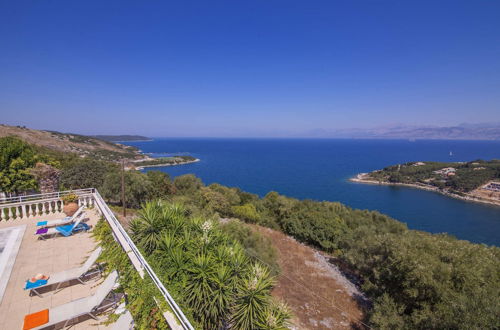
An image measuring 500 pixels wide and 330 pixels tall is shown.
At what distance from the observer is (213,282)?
5004 millimetres

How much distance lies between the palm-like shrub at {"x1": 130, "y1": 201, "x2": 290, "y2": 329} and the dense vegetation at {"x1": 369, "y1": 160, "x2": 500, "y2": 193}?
3548 inches

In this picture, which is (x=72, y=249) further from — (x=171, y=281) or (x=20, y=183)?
(x=20, y=183)

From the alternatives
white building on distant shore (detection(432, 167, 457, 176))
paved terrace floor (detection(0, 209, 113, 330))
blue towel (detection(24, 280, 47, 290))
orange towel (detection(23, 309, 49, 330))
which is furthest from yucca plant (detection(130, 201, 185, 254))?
white building on distant shore (detection(432, 167, 457, 176))

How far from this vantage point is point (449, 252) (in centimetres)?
848

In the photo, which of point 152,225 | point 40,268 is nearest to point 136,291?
point 152,225

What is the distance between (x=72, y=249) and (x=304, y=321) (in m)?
8.25

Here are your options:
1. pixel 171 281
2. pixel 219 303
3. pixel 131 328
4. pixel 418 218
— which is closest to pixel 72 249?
pixel 171 281

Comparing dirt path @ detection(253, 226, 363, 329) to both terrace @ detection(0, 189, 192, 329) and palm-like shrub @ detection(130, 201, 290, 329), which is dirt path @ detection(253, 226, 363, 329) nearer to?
palm-like shrub @ detection(130, 201, 290, 329)

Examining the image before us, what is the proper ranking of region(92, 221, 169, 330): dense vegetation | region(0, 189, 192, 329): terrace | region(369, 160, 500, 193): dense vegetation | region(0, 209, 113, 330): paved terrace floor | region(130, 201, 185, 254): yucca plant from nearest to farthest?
1. region(92, 221, 169, 330): dense vegetation
2. region(0, 189, 192, 329): terrace
3. region(0, 209, 113, 330): paved terrace floor
4. region(130, 201, 185, 254): yucca plant
5. region(369, 160, 500, 193): dense vegetation

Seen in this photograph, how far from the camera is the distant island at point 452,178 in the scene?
65625mm

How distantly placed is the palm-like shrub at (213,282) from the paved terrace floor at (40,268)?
149cm

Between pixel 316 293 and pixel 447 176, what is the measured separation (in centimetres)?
9436

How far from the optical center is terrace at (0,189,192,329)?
4.09 metres

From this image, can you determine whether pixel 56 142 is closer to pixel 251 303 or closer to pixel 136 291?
pixel 136 291
